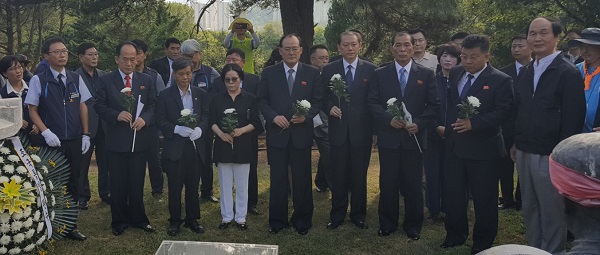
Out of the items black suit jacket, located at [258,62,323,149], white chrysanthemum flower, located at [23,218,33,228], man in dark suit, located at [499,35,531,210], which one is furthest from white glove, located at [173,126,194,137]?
man in dark suit, located at [499,35,531,210]

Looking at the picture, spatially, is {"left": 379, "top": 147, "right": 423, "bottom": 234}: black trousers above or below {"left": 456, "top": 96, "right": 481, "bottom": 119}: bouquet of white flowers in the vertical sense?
below

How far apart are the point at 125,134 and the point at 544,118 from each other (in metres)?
4.01

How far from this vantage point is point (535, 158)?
4.70m

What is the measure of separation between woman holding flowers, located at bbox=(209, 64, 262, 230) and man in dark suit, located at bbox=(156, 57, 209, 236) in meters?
0.16

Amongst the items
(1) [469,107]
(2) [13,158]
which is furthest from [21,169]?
(1) [469,107]

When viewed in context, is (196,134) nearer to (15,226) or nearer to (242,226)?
(242,226)

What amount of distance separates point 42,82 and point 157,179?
2.23 m

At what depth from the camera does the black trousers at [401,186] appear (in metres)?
5.69

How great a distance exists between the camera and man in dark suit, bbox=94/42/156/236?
5.75 meters

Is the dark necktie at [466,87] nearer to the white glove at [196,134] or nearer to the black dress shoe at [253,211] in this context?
the white glove at [196,134]

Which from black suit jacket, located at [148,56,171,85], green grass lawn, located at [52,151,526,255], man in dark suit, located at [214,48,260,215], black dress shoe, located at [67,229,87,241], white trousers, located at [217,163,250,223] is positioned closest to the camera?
green grass lawn, located at [52,151,526,255]

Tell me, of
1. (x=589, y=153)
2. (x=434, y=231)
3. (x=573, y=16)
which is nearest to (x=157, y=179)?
(x=434, y=231)

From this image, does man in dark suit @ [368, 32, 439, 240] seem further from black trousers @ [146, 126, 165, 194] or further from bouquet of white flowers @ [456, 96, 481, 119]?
black trousers @ [146, 126, 165, 194]

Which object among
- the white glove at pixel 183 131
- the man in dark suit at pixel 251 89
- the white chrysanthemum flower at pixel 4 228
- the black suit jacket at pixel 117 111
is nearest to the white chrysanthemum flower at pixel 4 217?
the white chrysanthemum flower at pixel 4 228
